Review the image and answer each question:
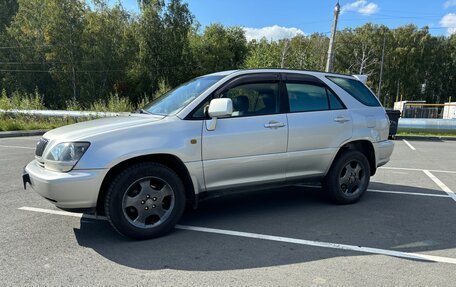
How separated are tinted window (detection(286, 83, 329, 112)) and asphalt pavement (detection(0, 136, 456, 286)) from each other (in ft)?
4.69

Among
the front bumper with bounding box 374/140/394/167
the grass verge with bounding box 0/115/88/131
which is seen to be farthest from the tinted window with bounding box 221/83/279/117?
the grass verge with bounding box 0/115/88/131

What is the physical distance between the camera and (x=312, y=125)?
507 cm

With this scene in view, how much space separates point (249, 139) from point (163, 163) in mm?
1052

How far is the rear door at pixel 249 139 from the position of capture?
4.43 meters

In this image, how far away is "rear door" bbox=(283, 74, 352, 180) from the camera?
16.3 feet

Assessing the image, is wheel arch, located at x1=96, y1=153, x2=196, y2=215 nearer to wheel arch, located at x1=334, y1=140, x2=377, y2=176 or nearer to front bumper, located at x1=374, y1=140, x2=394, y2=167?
wheel arch, located at x1=334, y1=140, x2=377, y2=176

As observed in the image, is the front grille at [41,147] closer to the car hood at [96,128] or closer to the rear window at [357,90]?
the car hood at [96,128]

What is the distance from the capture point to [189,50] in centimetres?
4466

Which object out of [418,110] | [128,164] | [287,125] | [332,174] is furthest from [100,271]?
[418,110]

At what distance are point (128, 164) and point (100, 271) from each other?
45.1 inches

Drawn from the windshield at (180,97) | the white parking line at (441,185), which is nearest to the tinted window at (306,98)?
the windshield at (180,97)

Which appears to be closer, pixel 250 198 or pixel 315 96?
pixel 315 96

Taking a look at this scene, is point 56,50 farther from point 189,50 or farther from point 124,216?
point 124,216

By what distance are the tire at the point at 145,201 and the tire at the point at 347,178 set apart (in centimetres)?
225
